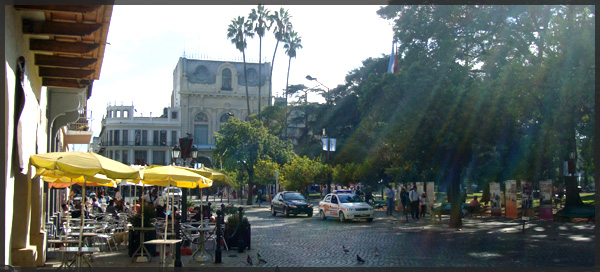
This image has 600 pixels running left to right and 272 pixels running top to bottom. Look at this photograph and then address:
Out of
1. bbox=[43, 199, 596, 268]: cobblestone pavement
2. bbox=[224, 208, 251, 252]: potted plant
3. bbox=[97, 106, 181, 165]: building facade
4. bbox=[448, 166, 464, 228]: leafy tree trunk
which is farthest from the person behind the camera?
bbox=[97, 106, 181, 165]: building facade

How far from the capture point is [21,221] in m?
10.2

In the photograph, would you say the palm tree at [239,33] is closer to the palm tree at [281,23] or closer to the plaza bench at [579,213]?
the palm tree at [281,23]

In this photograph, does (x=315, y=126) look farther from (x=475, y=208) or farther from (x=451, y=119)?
(x=451, y=119)

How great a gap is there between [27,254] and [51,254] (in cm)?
470

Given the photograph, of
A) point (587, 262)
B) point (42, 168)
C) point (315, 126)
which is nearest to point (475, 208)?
point (587, 262)

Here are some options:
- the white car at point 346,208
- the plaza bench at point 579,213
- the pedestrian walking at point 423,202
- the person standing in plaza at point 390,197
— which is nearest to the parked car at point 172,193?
the white car at point 346,208

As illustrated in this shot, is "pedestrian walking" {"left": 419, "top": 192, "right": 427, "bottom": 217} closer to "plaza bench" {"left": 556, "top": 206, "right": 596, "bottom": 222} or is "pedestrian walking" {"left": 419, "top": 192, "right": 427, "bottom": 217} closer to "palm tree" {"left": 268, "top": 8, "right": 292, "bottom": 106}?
"plaza bench" {"left": 556, "top": 206, "right": 596, "bottom": 222}

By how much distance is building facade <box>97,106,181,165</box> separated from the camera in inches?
3241

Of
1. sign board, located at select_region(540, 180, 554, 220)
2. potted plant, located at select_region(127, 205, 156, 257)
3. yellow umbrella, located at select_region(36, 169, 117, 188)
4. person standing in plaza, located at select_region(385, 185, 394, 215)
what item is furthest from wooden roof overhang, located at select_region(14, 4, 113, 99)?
person standing in plaza, located at select_region(385, 185, 394, 215)

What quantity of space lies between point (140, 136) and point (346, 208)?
61.0 metres

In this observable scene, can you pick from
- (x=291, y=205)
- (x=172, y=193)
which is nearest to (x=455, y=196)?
(x=291, y=205)

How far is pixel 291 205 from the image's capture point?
3238cm

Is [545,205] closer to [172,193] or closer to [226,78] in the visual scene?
[172,193]

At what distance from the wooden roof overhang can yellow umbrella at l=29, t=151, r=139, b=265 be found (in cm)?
185
